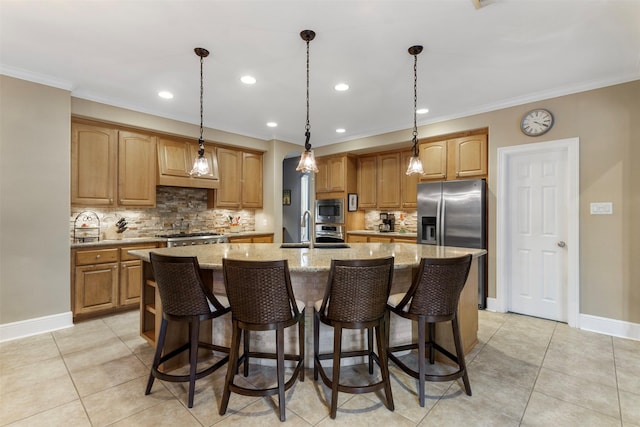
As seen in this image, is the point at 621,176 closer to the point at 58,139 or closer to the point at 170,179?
the point at 170,179

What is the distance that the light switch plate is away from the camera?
313 cm

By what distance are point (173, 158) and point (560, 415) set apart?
16.1 feet

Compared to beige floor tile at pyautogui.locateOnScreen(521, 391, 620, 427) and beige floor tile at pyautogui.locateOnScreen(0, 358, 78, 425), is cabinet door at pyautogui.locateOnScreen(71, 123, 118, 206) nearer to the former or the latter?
beige floor tile at pyautogui.locateOnScreen(0, 358, 78, 425)

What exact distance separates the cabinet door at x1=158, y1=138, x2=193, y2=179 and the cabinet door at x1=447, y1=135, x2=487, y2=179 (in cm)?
387

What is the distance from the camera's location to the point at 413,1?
1999 millimetres

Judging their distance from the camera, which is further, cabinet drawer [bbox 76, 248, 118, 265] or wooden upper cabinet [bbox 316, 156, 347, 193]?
wooden upper cabinet [bbox 316, 156, 347, 193]

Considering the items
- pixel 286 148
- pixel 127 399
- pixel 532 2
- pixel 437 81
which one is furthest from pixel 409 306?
pixel 286 148

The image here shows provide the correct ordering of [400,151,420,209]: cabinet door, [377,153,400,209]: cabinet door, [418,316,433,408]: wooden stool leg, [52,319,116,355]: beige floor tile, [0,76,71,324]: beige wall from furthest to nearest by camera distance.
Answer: [377,153,400,209]: cabinet door → [400,151,420,209]: cabinet door → [0,76,71,324]: beige wall → [52,319,116,355]: beige floor tile → [418,316,433,408]: wooden stool leg

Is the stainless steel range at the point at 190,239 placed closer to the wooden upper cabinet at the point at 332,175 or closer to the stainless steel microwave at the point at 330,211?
the stainless steel microwave at the point at 330,211

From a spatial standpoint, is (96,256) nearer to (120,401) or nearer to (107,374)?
(107,374)

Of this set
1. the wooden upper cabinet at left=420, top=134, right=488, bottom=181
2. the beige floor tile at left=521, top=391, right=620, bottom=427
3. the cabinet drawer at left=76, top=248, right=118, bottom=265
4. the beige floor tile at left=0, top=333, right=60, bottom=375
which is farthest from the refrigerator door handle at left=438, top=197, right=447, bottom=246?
the beige floor tile at left=0, top=333, right=60, bottom=375

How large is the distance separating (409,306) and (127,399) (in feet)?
6.51

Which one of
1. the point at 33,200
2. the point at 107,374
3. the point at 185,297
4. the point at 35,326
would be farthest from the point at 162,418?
the point at 33,200

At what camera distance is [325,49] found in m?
2.57
